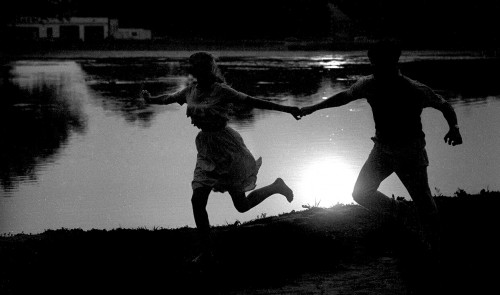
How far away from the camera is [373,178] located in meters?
6.71

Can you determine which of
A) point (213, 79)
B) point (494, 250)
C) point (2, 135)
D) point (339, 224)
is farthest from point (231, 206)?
point (2, 135)

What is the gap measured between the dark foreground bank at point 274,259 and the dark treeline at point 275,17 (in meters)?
84.0

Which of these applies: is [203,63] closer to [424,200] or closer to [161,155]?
[424,200]

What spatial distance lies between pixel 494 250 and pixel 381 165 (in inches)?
41.0

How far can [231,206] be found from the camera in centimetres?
1005

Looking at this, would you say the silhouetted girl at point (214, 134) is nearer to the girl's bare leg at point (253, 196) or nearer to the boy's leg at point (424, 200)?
the girl's bare leg at point (253, 196)

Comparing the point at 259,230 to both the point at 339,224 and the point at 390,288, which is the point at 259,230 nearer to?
the point at 339,224

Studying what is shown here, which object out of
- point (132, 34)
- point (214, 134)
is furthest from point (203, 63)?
point (132, 34)

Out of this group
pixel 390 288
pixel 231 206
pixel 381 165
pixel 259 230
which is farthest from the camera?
pixel 231 206

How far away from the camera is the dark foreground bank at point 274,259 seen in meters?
5.99

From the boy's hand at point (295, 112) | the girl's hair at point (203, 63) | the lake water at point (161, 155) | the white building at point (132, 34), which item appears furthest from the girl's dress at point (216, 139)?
the white building at point (132, 34)

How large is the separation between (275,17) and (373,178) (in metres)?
102

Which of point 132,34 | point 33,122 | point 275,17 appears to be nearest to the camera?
point 33,122

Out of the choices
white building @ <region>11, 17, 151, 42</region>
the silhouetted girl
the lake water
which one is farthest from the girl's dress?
white building @ <region>11, 17, 151, 42</region>
